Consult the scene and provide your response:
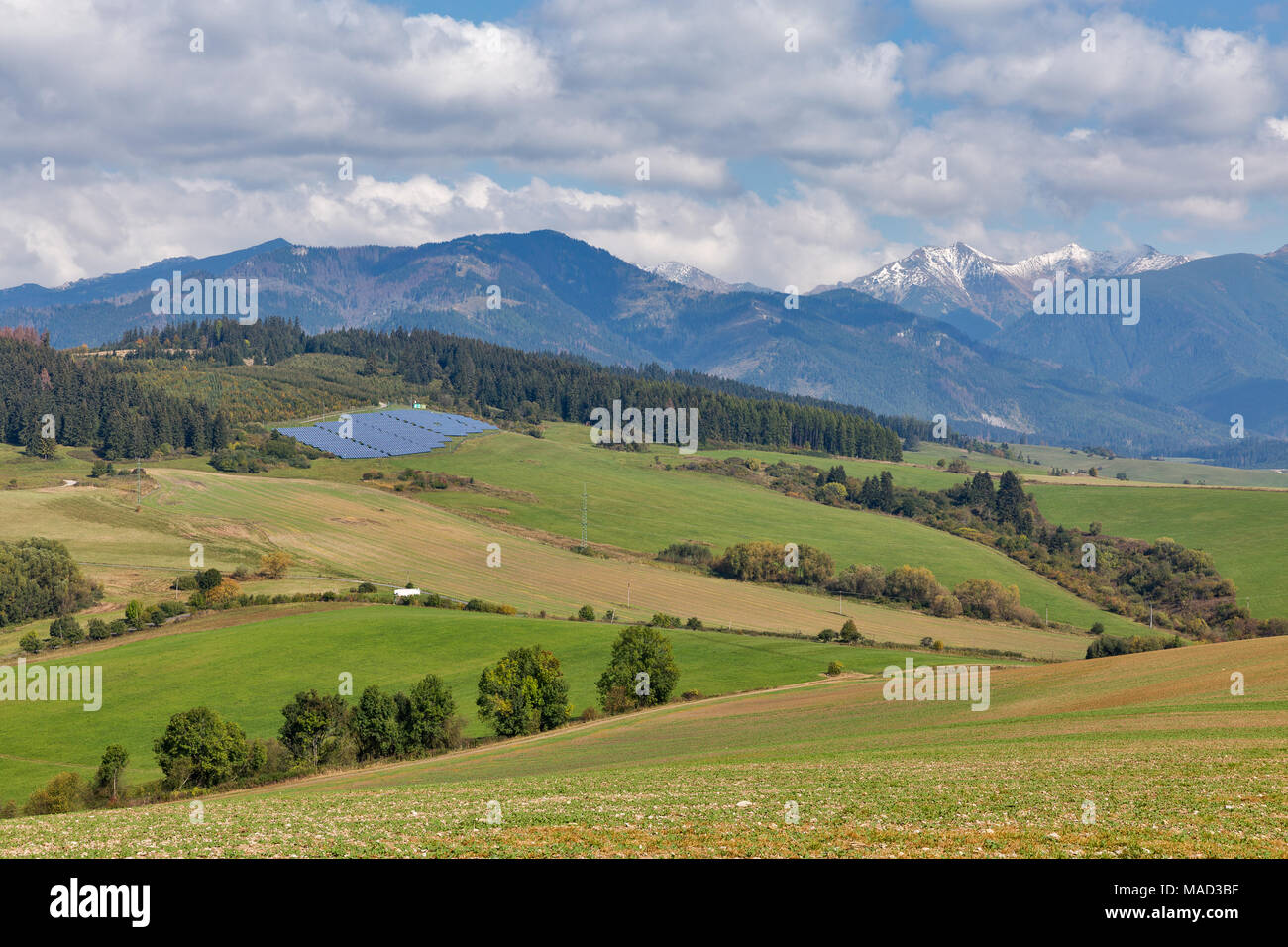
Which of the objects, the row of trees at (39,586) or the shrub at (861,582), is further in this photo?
the shrub at (861,582)

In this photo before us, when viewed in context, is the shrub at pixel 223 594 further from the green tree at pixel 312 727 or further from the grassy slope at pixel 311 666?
the green tree at pixel 312 727

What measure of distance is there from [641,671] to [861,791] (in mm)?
49847

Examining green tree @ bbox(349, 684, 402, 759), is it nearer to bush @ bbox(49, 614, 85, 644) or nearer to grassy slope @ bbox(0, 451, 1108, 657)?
bush @ bbox(49, 614, 85, 644)

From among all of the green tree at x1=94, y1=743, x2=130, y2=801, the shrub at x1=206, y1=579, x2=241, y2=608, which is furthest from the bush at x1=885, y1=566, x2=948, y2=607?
the green tree at x1=94, y1=743, x2=130, y2=801

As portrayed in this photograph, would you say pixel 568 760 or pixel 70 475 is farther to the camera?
pixel 70 475

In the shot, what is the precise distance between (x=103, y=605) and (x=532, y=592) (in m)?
51.9

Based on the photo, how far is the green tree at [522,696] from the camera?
69.1 meters

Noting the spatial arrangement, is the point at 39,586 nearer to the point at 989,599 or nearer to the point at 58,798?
the point at 58,798

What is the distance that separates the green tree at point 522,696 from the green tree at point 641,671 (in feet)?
20.6

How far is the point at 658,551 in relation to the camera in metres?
164

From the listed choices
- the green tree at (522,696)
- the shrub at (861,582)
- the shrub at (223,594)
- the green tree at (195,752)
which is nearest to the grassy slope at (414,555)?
the shrub at (861,582)
